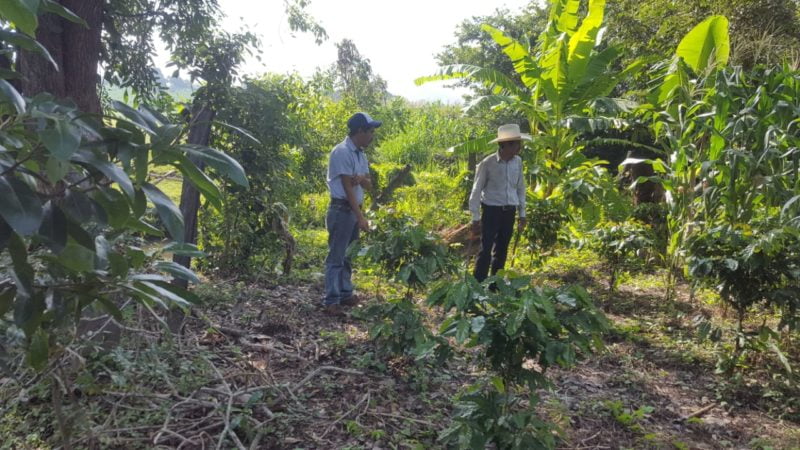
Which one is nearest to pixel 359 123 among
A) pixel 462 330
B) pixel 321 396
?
pixel 321 396

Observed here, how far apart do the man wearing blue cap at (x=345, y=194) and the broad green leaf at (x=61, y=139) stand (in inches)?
128

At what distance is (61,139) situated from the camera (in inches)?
37.1

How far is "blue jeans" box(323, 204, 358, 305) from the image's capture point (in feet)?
14.7

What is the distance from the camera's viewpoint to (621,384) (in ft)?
12.1

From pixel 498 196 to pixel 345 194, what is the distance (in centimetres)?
137

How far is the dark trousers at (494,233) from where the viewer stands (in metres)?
4.82

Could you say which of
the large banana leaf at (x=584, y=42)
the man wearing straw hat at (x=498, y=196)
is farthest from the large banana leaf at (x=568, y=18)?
the man wearing straw hat at (x=498, y=196)

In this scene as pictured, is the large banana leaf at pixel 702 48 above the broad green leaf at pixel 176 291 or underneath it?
above

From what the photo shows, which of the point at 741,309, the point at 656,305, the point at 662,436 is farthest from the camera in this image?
the point at 656,305

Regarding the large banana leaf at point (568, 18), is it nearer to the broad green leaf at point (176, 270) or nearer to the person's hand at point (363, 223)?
the person's hand at point (363, 223)

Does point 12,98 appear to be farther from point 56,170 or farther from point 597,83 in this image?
point 597,83

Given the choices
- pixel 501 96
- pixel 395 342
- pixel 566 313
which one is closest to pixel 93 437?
pixel 395 342

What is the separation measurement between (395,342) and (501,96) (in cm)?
442

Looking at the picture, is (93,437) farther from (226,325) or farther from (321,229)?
(321,229)
